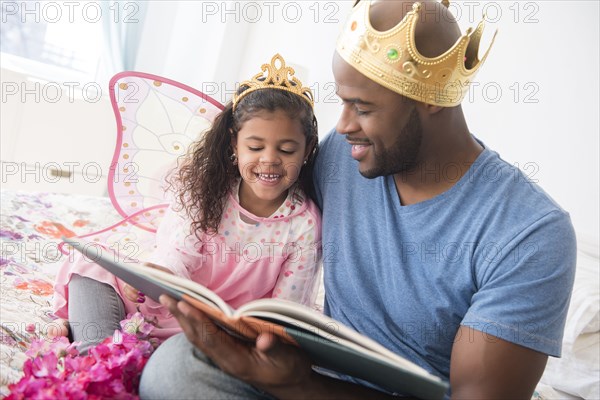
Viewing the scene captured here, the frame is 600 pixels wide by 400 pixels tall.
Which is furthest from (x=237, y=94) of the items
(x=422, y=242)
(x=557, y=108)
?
(x=557, y=108)

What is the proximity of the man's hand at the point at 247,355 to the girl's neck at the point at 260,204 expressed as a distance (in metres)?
0.59

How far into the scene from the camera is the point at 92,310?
134cm

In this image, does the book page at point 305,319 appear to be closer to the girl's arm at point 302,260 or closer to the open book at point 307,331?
the open book at point 307,331

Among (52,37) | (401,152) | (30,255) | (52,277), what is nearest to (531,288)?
(401,152)

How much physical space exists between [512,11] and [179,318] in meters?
2.44

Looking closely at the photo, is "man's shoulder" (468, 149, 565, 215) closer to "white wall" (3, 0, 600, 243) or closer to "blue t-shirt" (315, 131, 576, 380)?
"blue t-shirt" (315, 131, 576, 380)

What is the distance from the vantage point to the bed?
150 cm

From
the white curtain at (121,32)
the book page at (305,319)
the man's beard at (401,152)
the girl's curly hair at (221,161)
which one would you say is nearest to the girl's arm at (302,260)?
the girl's curly hair at (221,161)

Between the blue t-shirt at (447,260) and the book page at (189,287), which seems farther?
the blue t-shirt at (447,260)

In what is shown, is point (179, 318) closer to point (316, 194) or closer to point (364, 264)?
point (364, 264)

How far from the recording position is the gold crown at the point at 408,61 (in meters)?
1.20

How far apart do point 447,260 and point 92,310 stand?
0.80 meters

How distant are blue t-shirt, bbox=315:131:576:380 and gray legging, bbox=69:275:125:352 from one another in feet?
1.64

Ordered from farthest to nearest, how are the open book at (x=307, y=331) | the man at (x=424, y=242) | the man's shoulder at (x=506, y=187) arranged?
the man's shoulder at (x=506, y=187) → the man at (x=424, y=242) → the open book at (x=307, y=331)
